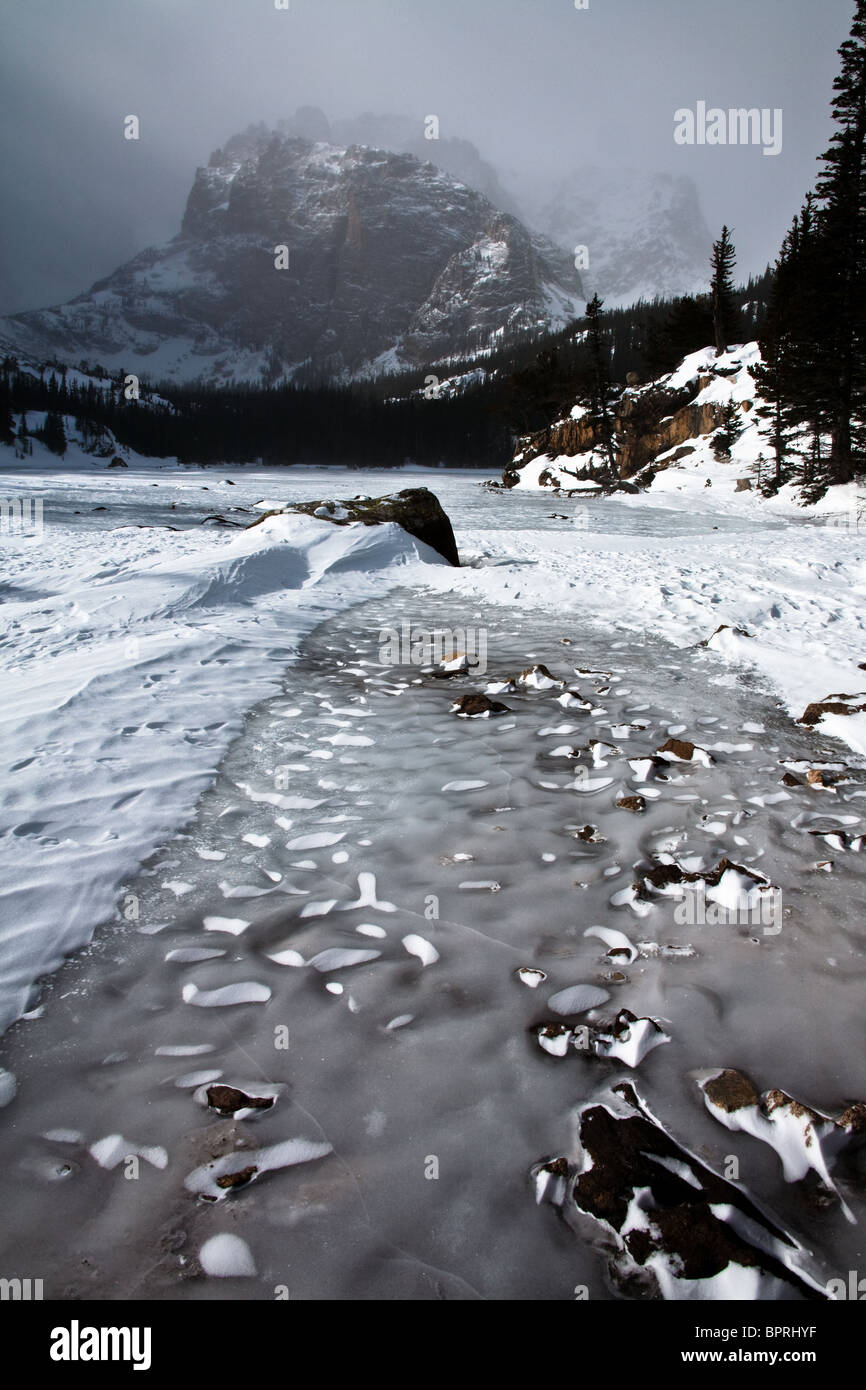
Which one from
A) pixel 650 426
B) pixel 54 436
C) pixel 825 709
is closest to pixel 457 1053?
pixel 825 709

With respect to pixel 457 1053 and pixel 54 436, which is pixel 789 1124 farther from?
pixel 54 436

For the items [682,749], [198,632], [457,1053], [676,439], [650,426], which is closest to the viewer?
[457,1053]

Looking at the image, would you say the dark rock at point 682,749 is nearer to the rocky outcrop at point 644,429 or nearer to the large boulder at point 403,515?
the large boulder at point 403,515

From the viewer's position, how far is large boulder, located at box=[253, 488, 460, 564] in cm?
1508

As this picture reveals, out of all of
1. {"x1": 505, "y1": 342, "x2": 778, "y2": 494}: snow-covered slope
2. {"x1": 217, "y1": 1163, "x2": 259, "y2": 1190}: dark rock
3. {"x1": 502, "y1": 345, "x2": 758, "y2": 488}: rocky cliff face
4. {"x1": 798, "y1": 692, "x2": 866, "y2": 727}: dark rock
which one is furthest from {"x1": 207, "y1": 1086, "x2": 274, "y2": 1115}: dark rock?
{"x1": 502, "y1": 345, "x2": 758, "y2": 488}: rocky cliff face

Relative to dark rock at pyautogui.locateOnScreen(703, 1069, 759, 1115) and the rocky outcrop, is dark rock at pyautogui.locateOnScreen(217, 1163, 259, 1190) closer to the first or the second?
dark rock at pyautogui.locateOnScreen(703, 1069, 759, 1115)

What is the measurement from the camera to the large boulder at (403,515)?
15.1 meters

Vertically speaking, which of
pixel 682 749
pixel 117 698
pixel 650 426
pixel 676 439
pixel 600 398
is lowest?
pixel 682 749

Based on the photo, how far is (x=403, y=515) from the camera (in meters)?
15.4

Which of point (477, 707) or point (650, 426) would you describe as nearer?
point (477, 707)

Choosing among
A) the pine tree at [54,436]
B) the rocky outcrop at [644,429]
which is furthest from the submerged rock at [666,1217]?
the pine tree at [54,436]

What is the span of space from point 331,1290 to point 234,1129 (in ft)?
1.89
